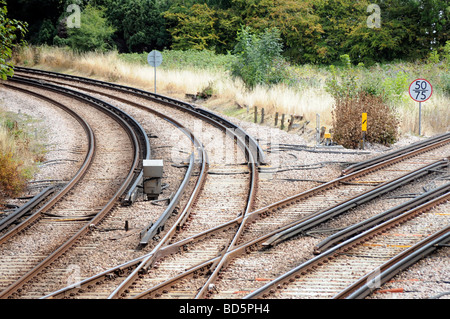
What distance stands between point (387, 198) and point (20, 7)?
42.6 metres

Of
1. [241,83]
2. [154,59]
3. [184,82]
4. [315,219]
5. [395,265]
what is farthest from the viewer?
[184,82]

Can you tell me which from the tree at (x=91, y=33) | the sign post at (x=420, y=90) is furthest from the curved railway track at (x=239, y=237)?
the tree at (x=91, y=33)

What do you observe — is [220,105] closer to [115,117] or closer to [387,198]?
[115,117]

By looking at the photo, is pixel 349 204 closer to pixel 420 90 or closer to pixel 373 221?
pixel 373 221

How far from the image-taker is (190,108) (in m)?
22.0

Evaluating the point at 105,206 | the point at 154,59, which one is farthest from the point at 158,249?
the point at 154,59

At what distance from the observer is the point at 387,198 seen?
1122 cm

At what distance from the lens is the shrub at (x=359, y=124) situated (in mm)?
16641

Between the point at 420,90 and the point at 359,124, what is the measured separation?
3089 mm

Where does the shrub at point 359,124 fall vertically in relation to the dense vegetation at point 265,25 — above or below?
below

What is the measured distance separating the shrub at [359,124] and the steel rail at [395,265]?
309 inches

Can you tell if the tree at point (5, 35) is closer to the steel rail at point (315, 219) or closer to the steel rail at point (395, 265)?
the steel rail at point (315, 219)
